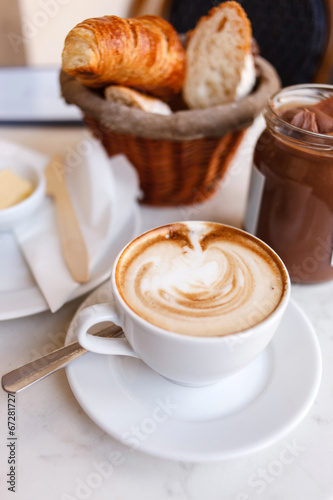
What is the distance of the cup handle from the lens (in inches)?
21.5

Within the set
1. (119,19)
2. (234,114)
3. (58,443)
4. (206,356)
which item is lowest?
(58,443)

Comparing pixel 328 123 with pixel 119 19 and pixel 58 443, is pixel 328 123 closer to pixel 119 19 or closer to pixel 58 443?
pixel 119 19

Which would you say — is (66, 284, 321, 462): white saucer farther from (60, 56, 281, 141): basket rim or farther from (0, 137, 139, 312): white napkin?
(60, 56, 281, 141): basket rim

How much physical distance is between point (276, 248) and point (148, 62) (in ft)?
1.25

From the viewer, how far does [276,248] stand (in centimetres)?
77

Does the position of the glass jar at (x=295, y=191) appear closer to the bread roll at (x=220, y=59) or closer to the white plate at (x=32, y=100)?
the bread roll at (x=220, y=59)

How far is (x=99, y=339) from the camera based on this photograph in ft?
1.87

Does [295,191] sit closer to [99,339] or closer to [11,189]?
[99,339]

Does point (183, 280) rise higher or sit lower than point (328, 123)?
lower

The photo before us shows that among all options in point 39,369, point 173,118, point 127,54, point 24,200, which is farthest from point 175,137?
point 39,369

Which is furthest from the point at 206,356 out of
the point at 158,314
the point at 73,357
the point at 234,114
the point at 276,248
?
the point at 234,114

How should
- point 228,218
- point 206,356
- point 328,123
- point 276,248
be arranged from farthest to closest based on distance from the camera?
point 228,218, point 276,248, point 328,123, point 206,356

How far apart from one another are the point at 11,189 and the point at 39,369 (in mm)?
377

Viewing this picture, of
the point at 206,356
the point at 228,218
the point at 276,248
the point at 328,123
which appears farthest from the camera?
the point at 228,218
